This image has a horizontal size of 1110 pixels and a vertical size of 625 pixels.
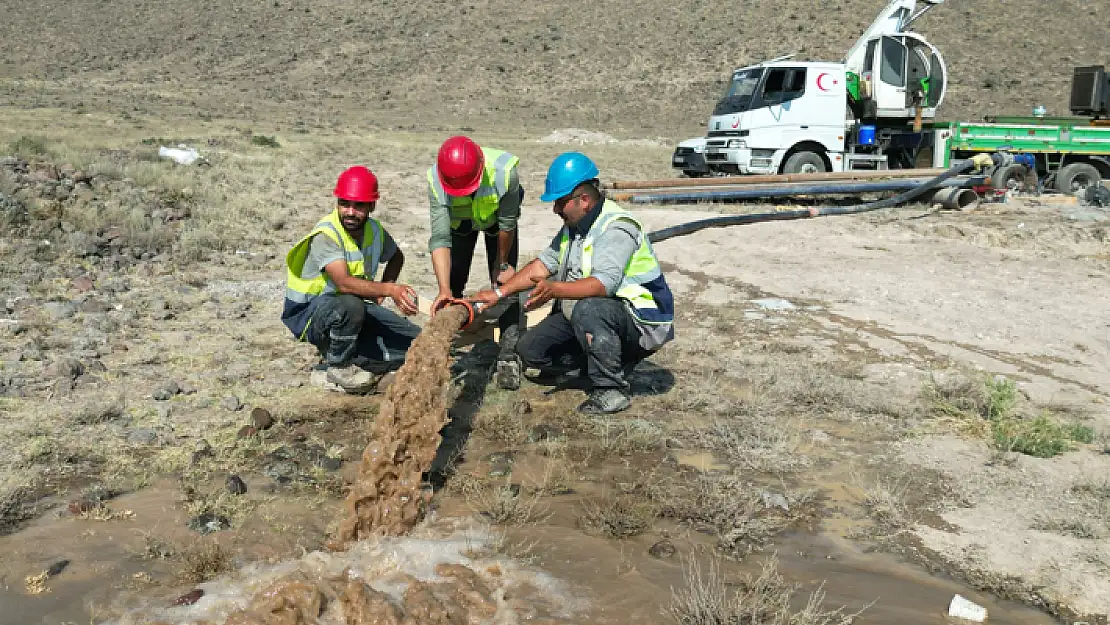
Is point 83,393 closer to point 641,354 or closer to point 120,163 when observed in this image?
point 641,354

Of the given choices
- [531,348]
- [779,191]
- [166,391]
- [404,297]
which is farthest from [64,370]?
[779,191]

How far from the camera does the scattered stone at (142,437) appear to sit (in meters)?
4.35

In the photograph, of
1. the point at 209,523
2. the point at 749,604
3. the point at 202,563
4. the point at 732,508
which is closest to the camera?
the point at 749,604

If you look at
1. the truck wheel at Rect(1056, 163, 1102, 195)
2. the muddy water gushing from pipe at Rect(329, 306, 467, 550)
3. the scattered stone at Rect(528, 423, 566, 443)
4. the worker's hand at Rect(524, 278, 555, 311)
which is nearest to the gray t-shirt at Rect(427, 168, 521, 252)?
the worker's hand at Rect(524, 278, 555, 311)

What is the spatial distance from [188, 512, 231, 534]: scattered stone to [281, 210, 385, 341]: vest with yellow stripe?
1.68m

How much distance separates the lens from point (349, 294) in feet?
16.6

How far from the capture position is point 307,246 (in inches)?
202

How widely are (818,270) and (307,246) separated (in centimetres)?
535

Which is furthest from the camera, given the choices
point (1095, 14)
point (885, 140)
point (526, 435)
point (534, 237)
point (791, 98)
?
point (1095, 14)

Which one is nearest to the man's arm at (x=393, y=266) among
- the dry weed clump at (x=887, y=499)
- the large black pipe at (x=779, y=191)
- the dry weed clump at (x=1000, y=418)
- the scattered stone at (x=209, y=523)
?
the scattered stone at (x=209, y=523)

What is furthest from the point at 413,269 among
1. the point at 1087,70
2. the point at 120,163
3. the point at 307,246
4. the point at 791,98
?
the point at 1087,70

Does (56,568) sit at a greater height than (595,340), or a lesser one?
lesser

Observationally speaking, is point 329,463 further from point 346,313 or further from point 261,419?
point 346,313

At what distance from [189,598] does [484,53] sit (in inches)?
1598
